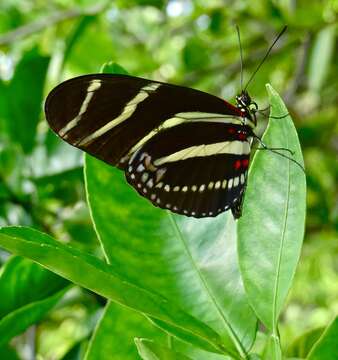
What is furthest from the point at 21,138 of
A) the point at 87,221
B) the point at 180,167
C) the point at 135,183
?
the point at 135,183

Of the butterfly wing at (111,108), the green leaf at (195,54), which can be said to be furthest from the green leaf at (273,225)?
the green leaf at (195,54)

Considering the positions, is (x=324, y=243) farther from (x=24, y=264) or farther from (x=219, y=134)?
(x=24, y=264)

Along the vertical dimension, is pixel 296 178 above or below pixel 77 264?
above

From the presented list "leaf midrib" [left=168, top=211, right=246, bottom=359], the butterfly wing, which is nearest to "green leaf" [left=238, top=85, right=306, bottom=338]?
"leaf midrib" [left=168, top=211, right=246, bottom=359]

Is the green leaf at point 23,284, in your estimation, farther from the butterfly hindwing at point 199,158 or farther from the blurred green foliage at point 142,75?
the butterfly hindwing at point 199,158

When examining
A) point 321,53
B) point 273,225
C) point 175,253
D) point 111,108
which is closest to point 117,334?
point 175,253

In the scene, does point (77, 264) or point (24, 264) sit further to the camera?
point (24, 264)
